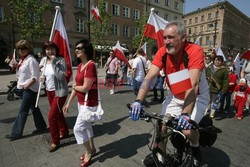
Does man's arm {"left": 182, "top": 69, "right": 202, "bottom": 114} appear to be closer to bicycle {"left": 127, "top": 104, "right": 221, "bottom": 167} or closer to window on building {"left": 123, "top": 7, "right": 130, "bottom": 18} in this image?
bicycle {"left": 127, "top": 104, "right": 221, "bottom": 167}

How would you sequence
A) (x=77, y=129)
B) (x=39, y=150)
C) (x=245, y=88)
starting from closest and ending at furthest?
(x=77, y=129) → (x=39, y=150) → (x=245, y=88)

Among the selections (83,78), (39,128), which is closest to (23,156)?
(39,128)

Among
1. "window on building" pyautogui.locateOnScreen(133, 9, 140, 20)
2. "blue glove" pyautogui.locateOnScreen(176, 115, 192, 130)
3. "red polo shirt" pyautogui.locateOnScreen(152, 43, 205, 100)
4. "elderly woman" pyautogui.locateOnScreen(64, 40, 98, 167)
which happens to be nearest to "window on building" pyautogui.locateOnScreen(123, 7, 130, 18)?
"window on building" pyautogui.locateOnScreen(133, 9, 140, 20)

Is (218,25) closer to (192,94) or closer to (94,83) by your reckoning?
(94,83)

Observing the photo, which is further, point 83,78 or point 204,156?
point 204,156

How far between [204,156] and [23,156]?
3.13 m

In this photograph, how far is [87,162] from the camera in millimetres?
3104

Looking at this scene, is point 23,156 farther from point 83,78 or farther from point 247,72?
point 247,72

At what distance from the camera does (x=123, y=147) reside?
373cm

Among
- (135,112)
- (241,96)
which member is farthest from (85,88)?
(241,96)

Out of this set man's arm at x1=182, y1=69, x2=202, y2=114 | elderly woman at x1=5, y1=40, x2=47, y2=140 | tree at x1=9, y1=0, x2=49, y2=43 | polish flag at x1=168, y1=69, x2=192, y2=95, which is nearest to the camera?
polish flag at x1=168, y1=69, x2=192, y2=95

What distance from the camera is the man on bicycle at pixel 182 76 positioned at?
1.97 meters

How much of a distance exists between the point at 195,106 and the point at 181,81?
0.64 metres

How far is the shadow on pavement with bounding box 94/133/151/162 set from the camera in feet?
11.3
